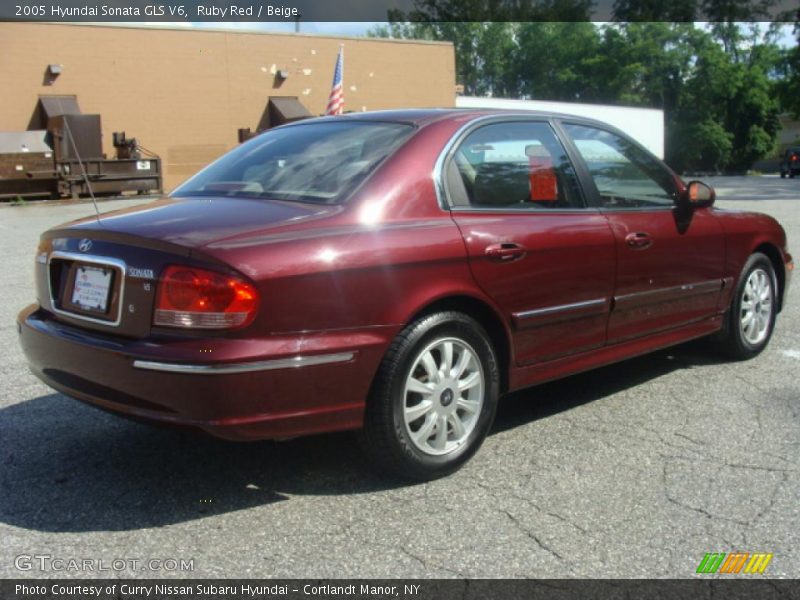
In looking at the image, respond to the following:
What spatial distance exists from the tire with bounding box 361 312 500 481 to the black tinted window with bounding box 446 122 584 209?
25.2 inches

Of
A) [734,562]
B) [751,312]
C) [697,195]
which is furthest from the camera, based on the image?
[751,312]

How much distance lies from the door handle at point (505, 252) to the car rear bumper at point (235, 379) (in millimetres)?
687

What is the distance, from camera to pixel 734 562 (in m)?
2.96

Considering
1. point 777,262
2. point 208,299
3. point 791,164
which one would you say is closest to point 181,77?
point 777,262

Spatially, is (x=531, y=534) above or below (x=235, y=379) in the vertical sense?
below

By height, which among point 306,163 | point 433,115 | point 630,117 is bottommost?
point 306,163

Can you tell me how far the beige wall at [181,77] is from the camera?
86.7 ft

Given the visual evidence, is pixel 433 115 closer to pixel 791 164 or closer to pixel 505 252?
pixel 505 252

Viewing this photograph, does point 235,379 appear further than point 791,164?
No

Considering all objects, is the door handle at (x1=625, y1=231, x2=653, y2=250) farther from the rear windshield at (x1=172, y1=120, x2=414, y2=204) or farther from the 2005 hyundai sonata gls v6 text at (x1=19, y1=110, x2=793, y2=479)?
the rear windshield at (x1=172, y1=120, x2=414, y2=204)

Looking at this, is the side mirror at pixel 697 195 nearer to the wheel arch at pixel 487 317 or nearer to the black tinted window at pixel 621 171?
the black tinted window at pixel 621 171

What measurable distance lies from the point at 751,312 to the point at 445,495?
3.10 m

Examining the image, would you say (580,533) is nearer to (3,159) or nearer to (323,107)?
(3,159)

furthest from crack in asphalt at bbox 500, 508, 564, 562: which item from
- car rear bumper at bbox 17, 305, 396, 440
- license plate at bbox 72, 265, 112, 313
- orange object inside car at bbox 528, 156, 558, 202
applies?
license plate at bbox 72, 265, 112, 313
